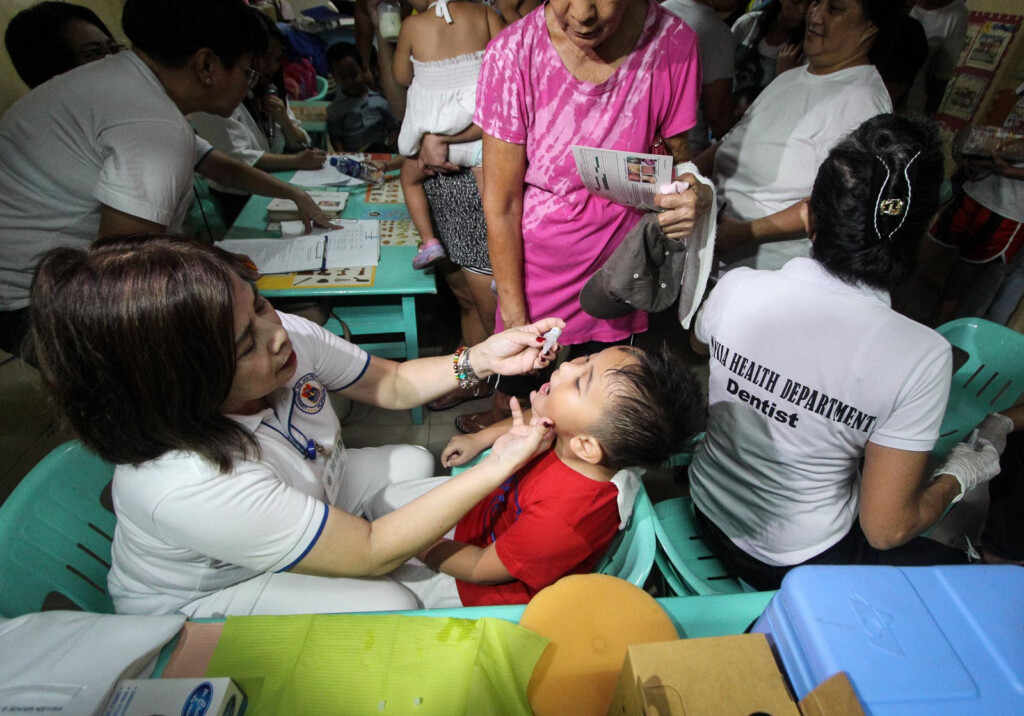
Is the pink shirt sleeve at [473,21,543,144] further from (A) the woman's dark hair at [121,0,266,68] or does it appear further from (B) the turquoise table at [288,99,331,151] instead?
(B) the turquoise table at [288,99,331,151]

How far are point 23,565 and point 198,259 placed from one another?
31.7 inches

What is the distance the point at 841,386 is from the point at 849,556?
1.81 feet

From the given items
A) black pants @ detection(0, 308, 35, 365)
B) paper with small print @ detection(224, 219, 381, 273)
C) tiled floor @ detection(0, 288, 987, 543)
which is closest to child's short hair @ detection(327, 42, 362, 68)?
paper with small print @ detection(224, 219, 381, 273)

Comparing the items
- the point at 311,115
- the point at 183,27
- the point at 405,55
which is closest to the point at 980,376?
the point at 405,55

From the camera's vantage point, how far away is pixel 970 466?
1.38 metres

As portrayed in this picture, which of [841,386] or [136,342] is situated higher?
[136,342]

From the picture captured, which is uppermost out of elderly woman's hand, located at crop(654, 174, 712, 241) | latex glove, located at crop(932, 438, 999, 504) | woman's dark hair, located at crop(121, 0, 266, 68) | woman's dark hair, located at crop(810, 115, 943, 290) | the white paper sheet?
woman's dark hair, located at crop(121, 0, 266, 68)

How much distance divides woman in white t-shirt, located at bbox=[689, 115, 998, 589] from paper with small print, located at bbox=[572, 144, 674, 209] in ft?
1.21

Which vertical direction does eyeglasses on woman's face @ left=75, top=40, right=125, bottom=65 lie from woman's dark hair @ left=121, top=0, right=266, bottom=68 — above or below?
below

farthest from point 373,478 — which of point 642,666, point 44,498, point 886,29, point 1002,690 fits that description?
point 886,29

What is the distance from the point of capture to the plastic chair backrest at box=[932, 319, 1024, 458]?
1708mm

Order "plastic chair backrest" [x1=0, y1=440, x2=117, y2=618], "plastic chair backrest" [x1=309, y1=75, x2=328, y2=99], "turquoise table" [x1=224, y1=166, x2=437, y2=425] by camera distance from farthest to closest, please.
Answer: "plastic chair backrest" [x1=309, y1=75, x2=328, y2=99] < "turquoise table" [x1=224, y1=166, x2=437, y2=425] < "plastic chair backrest" [x1=0, y1=440, x2=117, y2=618]

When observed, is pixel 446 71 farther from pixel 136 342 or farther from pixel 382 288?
pixel 136 342

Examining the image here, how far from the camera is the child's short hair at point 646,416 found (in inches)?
46.3
